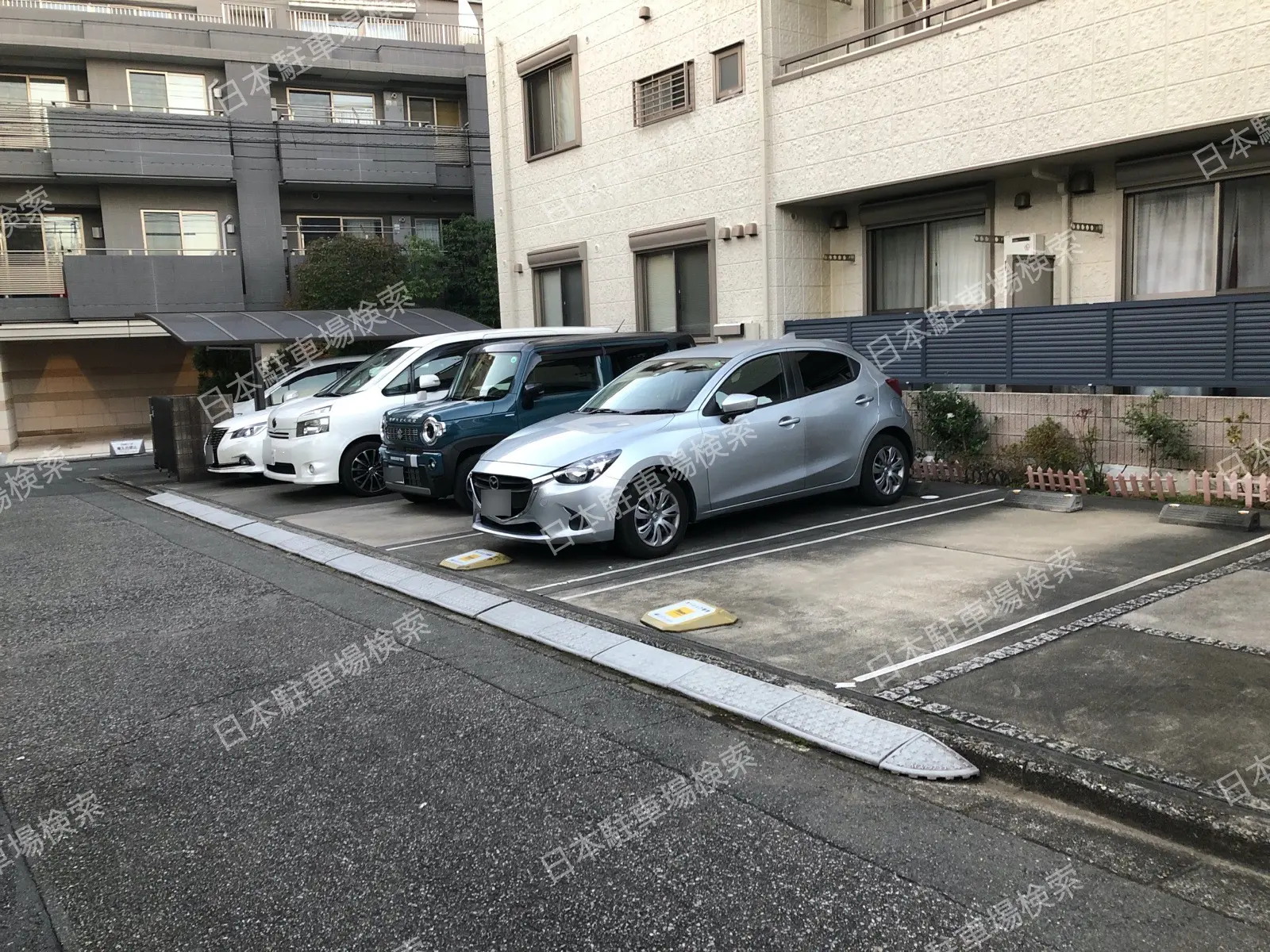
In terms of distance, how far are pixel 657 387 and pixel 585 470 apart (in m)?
1.61

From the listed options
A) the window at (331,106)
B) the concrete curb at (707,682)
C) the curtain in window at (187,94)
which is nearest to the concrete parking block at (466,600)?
the concrete curb at (707,682)

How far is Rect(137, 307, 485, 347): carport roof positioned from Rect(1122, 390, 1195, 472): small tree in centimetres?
1035

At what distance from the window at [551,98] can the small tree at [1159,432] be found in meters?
10.6

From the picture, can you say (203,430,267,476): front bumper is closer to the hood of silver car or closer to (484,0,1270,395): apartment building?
(484,0,1270,395): apartment building

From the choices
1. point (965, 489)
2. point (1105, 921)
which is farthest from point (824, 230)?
point (1105, 921)

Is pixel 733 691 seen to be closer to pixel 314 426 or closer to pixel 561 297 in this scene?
pixel 314 426

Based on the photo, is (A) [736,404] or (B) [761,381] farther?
(B) [761,381]

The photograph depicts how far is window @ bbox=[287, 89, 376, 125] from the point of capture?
87.4 feet

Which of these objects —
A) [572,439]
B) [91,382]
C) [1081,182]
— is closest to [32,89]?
[91,382]

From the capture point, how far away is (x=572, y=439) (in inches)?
324

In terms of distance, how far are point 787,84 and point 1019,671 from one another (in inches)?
406

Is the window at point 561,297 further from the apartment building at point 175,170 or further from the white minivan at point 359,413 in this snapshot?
the apartment building at point 175,170

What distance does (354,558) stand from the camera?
8891 millimetres

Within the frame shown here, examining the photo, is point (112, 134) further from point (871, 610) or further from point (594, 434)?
point (871, 610)
